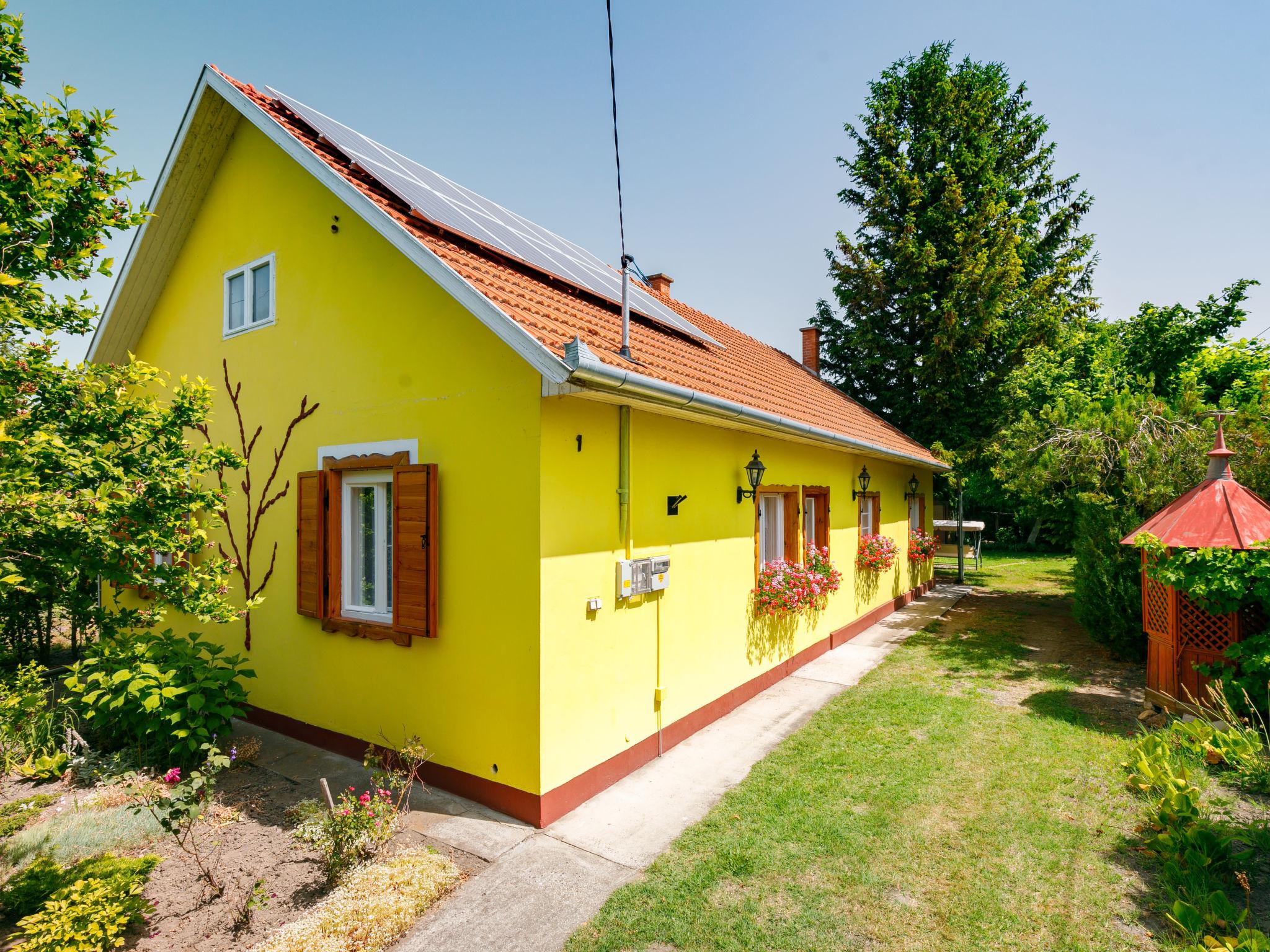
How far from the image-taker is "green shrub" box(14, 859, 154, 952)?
3.09 metres

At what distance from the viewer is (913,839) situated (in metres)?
4.30

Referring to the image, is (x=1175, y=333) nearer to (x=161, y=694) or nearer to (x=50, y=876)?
(x=161, y=694)

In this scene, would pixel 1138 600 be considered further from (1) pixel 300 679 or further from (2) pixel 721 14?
(1) pixel 300 679

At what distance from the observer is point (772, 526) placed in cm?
830

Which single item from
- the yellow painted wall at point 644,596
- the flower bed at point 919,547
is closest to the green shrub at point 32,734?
the yellow painted wall at point 644,596

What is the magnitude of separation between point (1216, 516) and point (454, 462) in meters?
7.55

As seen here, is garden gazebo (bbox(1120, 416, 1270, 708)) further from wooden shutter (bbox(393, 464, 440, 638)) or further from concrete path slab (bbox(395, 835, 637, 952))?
wooden shutter (bbox(393, 464, 440, 638))

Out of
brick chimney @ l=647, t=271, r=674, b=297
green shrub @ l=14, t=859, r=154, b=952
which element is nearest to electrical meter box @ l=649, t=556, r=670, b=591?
green shrub @ l=14, t=859, r=154, b=952

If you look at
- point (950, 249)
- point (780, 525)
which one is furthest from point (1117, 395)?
point (950, 249)

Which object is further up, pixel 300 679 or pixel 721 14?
pixel 721 14

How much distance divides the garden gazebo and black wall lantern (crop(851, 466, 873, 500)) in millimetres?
4100

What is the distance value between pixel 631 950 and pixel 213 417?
6.73 m

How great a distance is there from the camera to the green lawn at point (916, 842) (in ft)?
11.2

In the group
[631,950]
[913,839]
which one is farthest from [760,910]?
[913,839]
